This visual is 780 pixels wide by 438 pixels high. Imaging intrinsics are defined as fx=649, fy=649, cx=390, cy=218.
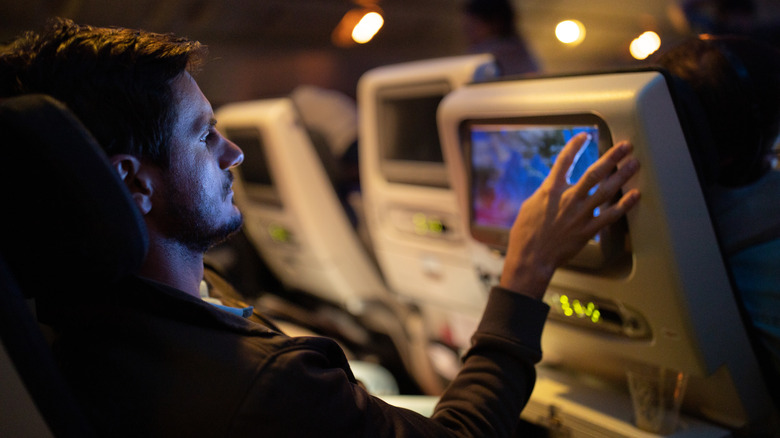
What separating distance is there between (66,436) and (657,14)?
267 inches

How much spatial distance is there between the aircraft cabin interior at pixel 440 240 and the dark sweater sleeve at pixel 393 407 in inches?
9.1

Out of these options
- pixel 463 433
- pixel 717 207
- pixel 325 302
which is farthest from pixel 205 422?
pixel 325 302

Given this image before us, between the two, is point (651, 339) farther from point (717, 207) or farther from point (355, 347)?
point (355, 347)

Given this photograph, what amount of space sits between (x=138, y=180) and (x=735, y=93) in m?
1.13

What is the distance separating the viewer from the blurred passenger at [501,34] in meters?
3.21

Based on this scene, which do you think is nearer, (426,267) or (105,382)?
(105,382)

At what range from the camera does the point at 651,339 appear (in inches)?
53.3

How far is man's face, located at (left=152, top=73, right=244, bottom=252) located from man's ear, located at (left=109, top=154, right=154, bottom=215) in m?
0.02

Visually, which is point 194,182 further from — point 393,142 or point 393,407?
point 393,142

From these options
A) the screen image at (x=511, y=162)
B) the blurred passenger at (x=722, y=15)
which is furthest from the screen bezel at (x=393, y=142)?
A: the blurred passenger at (x=722, y=15)

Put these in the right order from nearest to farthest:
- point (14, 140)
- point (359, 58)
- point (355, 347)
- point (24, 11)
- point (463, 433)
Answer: point (14, 140) < point (463, 433) < point (355, 347) < point (24, 11) < point (359, 58)

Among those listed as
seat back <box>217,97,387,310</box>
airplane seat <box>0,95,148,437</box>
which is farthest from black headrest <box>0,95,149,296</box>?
seat back <box>217,97,387,310</box>

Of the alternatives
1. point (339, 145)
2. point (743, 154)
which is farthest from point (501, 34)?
point (743, 154)

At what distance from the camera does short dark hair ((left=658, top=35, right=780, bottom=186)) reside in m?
1.29
